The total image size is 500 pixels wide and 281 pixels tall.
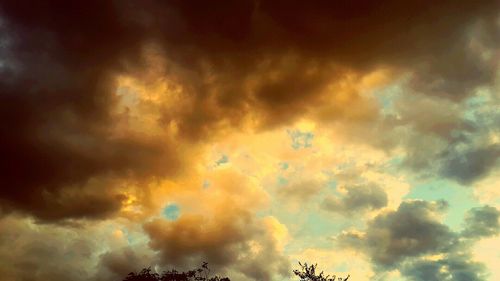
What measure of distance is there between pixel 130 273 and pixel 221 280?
13.6m

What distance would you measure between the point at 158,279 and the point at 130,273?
416 centimetres

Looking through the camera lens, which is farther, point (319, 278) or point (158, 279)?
point (158, 279)

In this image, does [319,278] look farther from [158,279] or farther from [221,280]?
[158,279]

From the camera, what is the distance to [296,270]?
47000mm

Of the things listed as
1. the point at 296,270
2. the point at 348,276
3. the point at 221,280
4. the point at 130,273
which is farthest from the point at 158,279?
the point at 348,276

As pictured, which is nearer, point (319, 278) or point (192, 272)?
point (319, 278)

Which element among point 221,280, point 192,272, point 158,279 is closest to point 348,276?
point 221,280

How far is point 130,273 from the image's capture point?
5922 cm

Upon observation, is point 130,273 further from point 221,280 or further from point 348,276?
point 348,276

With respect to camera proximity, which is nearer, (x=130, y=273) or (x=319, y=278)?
(x=319, y=278)

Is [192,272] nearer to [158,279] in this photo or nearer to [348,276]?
[158,279]

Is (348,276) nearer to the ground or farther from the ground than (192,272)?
nearer to the ground

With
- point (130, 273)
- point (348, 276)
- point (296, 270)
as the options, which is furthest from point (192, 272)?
point (348, 276)

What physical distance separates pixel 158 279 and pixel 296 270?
76.3 feet
